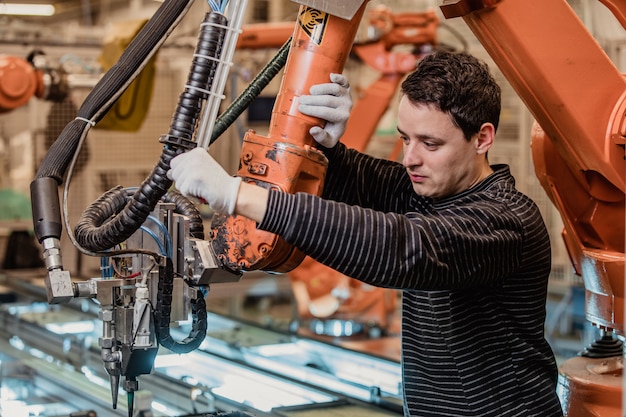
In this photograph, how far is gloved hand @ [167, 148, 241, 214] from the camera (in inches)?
68.8

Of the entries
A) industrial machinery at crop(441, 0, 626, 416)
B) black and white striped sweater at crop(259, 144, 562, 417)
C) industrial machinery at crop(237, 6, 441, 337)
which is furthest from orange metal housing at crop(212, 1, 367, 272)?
industrial machinery at crop(237, 6, 441, 337)

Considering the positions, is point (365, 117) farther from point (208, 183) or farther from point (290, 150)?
point (208, 183)

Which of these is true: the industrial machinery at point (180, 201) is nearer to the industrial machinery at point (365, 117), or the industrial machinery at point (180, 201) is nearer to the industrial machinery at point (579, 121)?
the industrial machinery at point (579, 121)

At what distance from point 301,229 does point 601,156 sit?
3.11ft

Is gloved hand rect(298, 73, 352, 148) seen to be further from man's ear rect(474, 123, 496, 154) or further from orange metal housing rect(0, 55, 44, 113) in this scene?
orange metal housing rect(0, 55, 44, 113)

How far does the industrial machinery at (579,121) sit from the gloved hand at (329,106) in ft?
1.24

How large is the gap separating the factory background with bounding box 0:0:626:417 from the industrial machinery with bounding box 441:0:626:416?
3665 mm

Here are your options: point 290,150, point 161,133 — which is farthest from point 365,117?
point 290,150

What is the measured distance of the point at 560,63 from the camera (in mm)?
2268

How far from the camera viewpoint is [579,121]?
2.29 m

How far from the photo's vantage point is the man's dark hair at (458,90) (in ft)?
6.77

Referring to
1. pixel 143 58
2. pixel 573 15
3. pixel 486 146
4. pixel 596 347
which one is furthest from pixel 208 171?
pixel 596 347

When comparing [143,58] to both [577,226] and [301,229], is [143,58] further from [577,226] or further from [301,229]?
[577,226]

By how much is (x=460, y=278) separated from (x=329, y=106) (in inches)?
19.5
